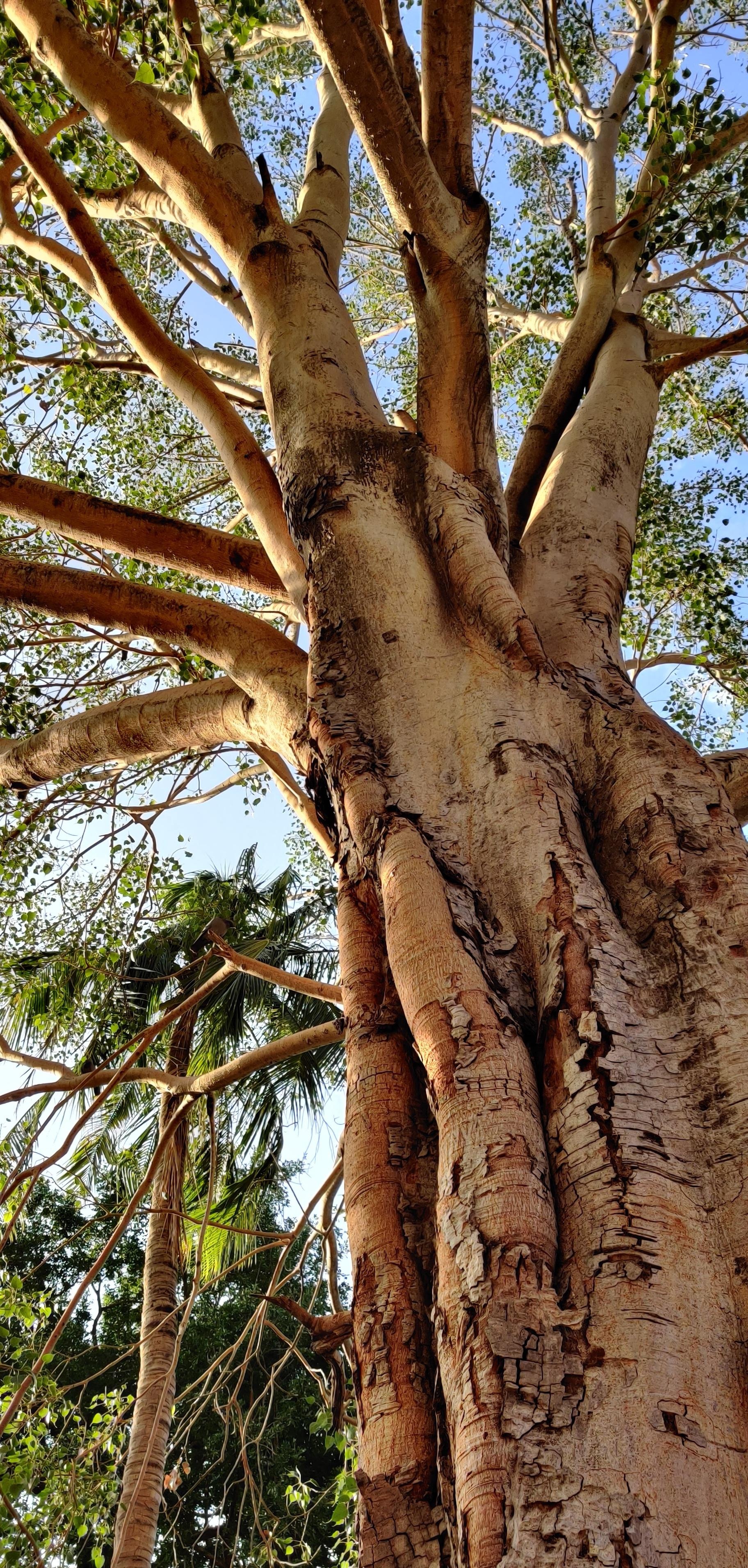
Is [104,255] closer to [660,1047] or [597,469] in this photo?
[597,469]

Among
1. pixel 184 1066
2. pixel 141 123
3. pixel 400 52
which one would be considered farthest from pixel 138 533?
pixel 184 1066

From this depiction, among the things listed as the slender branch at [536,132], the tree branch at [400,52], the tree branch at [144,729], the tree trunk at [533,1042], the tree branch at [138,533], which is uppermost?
the slender branch at [536,132]

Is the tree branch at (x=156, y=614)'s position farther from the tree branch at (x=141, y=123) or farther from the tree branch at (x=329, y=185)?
the tree branch at (x=329, y=185)

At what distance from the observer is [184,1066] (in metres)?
6.69

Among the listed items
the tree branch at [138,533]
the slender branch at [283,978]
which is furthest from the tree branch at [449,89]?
the slender branch at [283,978]

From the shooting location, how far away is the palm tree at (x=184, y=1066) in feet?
14.5

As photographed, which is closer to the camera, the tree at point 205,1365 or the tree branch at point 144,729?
the tree branch at point 144,729

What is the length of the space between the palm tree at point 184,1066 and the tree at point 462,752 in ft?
1.59

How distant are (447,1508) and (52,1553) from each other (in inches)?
116

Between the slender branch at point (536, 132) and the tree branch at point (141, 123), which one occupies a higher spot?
the slender branch at point (536, 132)

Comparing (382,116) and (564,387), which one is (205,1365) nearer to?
(564,387)

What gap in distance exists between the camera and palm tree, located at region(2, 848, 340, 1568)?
14.5 feet

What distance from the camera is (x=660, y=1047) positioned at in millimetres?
1570

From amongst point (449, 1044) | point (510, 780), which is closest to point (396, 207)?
point (510, 780)
